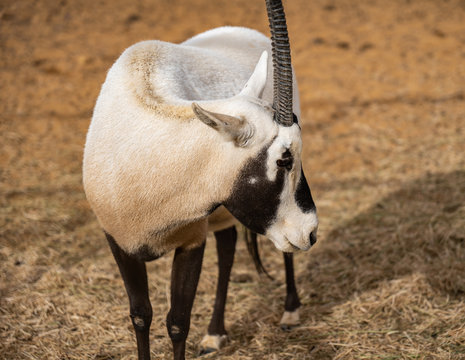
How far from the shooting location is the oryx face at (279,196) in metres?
2.32

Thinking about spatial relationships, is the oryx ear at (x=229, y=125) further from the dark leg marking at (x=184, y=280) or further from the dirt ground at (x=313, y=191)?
the dirt ground at (x=313, y=191)

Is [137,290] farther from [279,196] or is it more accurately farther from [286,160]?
[286,160]

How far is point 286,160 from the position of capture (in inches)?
91.4

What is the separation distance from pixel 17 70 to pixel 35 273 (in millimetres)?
5659

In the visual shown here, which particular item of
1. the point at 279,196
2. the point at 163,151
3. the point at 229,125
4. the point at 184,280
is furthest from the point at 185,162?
the point at 184,280

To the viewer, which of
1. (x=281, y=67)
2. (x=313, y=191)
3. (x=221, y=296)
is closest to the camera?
(x=281, y=67)

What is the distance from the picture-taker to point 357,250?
4.48 m

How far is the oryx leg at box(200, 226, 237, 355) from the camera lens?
3402 mm

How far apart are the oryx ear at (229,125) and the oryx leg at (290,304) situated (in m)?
1.59

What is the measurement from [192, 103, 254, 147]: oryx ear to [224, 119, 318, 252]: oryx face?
0.10m

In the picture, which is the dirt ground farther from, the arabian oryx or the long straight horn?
the long straight horn

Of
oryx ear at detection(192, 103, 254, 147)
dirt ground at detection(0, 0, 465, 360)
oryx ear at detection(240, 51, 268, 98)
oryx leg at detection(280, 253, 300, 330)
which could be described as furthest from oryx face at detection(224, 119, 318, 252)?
oryx leg at detection(280, 253, 300, 330)

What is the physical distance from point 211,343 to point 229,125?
67.3 inches

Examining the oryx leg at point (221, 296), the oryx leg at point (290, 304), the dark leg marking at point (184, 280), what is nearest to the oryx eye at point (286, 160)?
the dark leg marking at point (184, 280)
